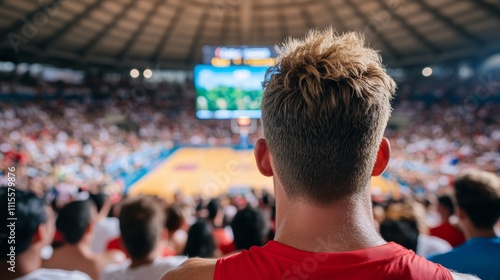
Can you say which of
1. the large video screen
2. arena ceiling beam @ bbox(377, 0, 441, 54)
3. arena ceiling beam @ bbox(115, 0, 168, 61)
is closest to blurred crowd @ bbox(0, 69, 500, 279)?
the large video screen

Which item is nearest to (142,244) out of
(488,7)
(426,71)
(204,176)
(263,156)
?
(263,156)

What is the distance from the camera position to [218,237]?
161 inches

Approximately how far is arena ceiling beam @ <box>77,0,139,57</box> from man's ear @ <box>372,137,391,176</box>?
18201 millimetres

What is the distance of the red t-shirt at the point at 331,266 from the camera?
33.4 inches

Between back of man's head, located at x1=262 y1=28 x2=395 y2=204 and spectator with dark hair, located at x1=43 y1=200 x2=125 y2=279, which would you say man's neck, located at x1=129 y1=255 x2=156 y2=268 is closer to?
spectator with dark hair, located at x1=43 y1=200 x2=125 y2=279

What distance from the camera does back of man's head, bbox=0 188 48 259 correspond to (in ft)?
6.24

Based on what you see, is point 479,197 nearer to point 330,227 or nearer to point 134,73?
point 330,227

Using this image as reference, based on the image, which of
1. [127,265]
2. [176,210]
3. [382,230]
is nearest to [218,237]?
[176,210]

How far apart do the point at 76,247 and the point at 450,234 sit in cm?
359

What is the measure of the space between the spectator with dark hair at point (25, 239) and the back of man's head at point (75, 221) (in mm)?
625

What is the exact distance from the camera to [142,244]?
2326 millimetres

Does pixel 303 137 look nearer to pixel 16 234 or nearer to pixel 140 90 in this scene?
pixel 16 234

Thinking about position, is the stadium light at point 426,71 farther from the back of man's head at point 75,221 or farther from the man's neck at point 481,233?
the back of man's head at point 75,221

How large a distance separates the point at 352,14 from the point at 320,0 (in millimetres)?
1954
